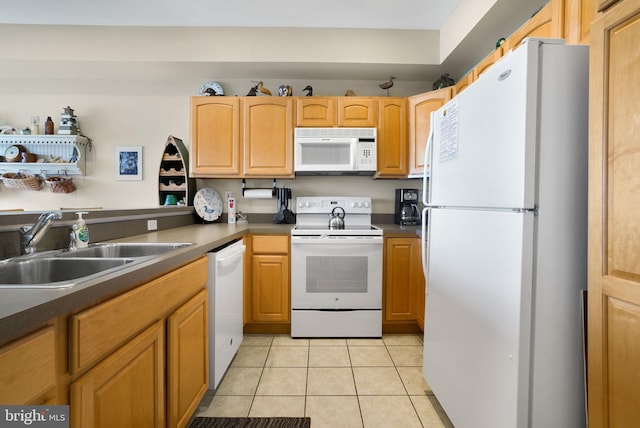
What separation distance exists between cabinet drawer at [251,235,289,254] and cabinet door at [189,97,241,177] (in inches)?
28.4

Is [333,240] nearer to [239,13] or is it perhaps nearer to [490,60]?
[490,60]

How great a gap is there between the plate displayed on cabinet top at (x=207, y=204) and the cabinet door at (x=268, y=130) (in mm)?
507

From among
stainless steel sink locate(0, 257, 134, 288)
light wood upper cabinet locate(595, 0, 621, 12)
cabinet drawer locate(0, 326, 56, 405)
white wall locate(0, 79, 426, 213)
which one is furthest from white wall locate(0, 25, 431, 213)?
cabinet drawer locate(0, 326, 56, 405)

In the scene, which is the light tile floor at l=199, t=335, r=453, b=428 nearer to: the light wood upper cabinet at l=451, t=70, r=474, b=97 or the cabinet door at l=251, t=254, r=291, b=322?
the cabinet door at l=251, t=254, r=291, b=322

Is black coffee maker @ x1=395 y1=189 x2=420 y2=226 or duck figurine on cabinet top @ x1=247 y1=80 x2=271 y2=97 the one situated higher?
duck figurine on cabinet top @ x1=247 y1=80 x2=271 y2=97

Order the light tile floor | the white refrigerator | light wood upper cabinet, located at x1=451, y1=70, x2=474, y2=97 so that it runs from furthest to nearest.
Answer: light wood upper cabinet, located at x1=451, y1=70, x2=474, y2=97 < the light tile floor < the white refrigerator

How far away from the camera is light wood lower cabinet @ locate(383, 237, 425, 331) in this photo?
8.44ft

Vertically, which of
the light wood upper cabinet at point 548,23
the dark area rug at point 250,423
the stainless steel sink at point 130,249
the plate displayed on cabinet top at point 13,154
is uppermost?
the light wood upper cabinet at point 548,23

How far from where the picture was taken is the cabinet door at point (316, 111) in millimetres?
2816

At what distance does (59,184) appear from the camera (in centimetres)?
312

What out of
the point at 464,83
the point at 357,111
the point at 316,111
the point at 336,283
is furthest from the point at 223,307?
the point at 464,83

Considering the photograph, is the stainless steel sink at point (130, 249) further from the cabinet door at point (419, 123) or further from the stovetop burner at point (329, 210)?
the cabinet door at point (419, 123)

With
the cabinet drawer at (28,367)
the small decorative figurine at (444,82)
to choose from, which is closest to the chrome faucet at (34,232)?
the cabinet drawer at (28,367)

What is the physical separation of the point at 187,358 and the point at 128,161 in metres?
Result: 2.62
